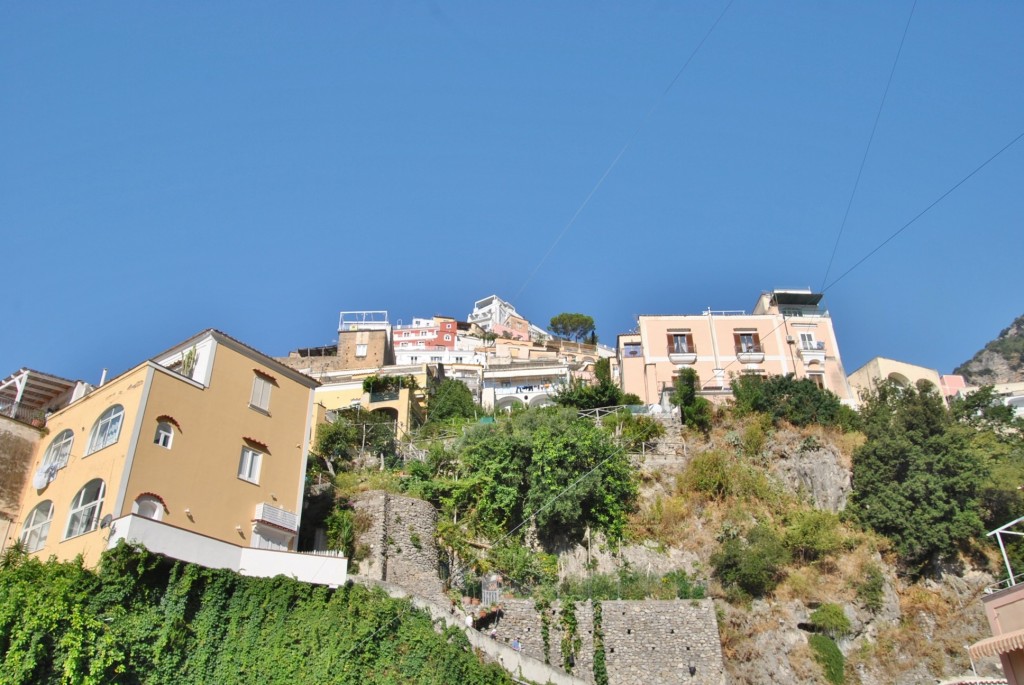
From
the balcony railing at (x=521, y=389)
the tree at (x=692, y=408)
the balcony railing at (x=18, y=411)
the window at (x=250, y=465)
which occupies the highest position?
the balcony railing at (x=521, y=389)

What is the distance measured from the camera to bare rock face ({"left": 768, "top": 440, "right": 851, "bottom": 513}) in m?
32.2

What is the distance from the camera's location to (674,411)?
37062mm

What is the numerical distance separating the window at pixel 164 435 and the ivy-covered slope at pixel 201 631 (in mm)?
3477

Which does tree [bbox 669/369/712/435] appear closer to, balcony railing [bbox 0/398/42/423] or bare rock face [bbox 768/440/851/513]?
bare rock face [bbox 768/440/851/513]

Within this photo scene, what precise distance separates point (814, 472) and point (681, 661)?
12202mm

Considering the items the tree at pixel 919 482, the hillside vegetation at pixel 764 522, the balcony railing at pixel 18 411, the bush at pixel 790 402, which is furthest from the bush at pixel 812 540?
the balcony railing at pixel 18 411

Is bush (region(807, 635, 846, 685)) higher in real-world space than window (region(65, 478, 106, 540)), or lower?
lower

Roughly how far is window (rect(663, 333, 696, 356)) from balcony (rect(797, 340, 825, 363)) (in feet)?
19.3

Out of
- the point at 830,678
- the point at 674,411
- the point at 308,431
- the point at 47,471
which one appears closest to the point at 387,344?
the point at 674,411

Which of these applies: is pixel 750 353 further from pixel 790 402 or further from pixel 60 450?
pixel 60 450

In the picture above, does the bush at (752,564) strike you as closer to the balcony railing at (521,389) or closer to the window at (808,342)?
the window at (808,342)

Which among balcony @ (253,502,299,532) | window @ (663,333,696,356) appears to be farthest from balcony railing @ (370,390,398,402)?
balcony @ (253,502,299,532)

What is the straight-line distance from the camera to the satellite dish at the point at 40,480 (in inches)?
934

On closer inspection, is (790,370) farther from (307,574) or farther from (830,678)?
(307,574)
